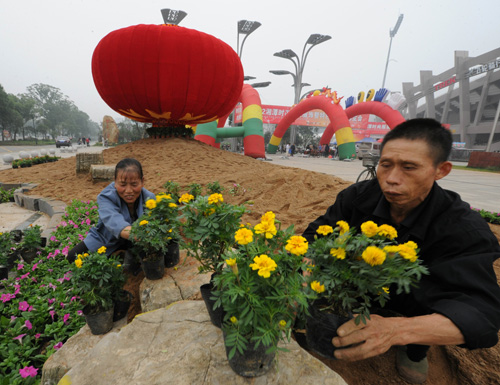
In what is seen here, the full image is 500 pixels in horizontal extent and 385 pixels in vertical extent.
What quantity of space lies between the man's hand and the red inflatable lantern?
7.38m

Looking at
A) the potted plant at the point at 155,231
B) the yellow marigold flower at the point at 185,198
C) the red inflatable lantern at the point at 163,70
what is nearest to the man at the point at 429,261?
the yellow marigold flower at the point at 185,198

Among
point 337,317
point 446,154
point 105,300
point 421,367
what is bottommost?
point 421,367

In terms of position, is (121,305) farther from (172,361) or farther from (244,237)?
(244,237)

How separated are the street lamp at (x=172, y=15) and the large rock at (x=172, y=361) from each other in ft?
71.8

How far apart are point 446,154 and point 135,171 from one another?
2.17m

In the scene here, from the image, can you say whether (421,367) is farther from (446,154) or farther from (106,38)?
(106,38)

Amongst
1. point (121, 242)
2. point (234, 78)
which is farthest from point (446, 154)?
point (234, 78)

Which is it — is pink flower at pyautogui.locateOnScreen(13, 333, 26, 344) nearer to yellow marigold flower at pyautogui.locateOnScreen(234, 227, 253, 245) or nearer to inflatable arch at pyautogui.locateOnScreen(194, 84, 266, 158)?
yellow marigold flower at pyautogui.locateOnScreen(234, 227, 253, 245)

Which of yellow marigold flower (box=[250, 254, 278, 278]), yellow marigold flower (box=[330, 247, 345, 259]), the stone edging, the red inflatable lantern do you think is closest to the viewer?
yellow marigold flower (box=[250, 254, 278, 278])

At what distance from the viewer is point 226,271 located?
34.2 inches

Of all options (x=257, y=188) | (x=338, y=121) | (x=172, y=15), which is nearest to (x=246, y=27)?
(x=172, y=15)

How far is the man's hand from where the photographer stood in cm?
95

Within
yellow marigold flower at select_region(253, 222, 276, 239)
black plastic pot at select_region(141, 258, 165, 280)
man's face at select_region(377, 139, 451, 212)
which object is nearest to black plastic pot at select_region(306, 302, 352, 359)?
yellow marigold flower at select_region(253, 222, 276, 239)

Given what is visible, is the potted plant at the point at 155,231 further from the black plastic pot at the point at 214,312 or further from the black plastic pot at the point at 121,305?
the black plastic pot at the point at 214,312
